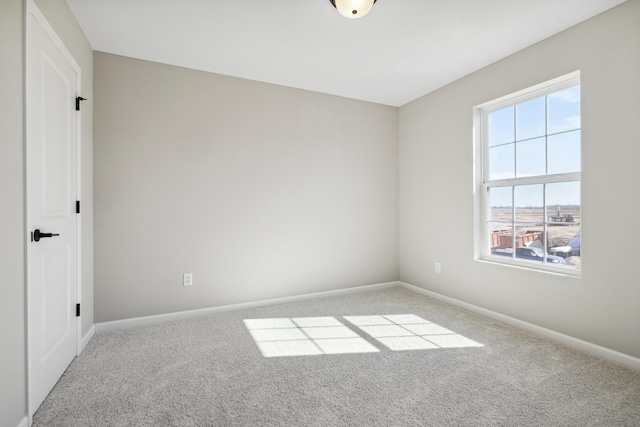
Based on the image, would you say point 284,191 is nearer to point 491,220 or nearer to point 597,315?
point 491,220

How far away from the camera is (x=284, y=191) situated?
3.77m

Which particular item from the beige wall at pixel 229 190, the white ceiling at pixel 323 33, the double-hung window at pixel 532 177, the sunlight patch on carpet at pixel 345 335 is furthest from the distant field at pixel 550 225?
the beige wall at pixel 229 190

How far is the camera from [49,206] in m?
1.97

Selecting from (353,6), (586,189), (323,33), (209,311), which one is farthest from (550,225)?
(209,311)

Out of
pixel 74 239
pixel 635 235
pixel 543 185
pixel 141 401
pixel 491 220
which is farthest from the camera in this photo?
pixel 491 220

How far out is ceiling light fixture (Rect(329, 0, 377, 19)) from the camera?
A: 82.9 inches

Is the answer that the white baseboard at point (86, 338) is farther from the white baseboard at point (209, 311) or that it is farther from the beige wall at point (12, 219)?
the beige wall at point (12, 219)

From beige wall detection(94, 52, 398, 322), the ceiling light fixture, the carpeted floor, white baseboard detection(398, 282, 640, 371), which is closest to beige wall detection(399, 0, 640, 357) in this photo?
white baseboard detection(398, 282, 640, 371)

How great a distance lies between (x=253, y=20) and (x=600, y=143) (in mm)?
2826

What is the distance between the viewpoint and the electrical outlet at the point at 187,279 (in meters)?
3.25

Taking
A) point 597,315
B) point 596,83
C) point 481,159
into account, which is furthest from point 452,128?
point 597,315

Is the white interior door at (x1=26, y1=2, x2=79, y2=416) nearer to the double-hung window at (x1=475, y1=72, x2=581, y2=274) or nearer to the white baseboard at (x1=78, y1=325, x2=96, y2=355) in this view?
the white baseboard at (x1=78, y1=325, x2=96, y2=355)

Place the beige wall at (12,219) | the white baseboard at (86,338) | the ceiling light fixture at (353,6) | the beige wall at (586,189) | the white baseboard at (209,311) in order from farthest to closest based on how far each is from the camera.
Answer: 1. the white baseboard at (209,311)
2. the white baseboard at (86,338)
3. the beige wall at (586,189)
4. the ceiling light fixture at (353,6)
5. the beige wall at (12,219)

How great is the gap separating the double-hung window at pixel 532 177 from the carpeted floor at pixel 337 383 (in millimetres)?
818
